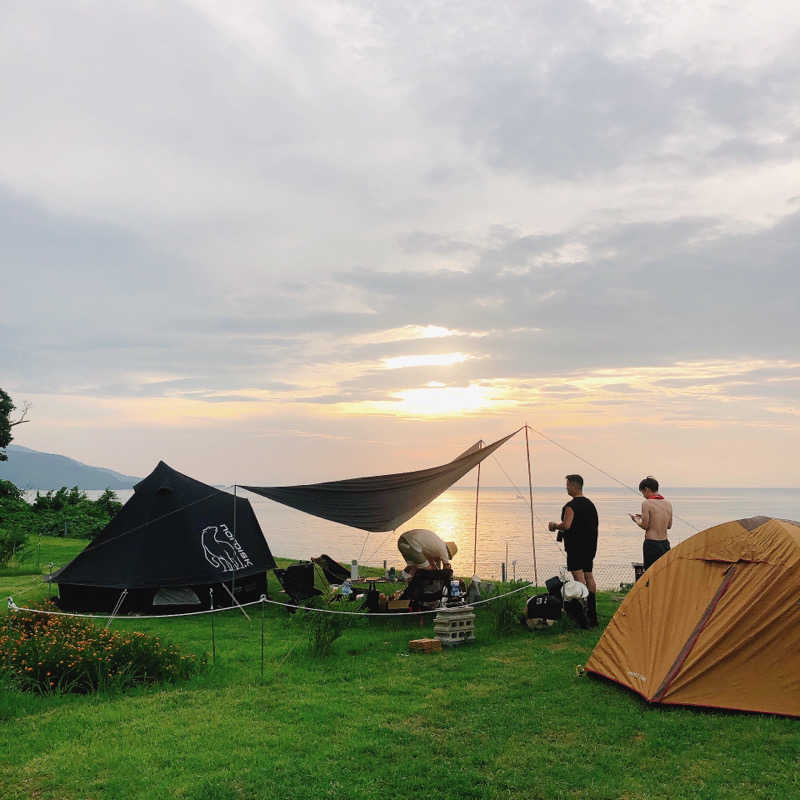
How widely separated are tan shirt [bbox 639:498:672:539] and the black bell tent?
20.5 feet

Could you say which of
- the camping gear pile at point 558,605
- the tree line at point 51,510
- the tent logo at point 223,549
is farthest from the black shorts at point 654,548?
the tree line at point 51,510

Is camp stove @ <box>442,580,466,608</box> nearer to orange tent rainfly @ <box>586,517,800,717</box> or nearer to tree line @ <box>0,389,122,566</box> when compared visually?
orange tent rainfly @ <box>586,517,800,717</box>

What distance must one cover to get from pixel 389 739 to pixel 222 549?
7.04m

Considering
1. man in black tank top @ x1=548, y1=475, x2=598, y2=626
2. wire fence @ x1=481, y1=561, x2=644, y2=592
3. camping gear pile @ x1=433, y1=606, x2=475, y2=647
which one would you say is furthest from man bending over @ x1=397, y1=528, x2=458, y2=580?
wire fence @ x1=481, y1=561, x2=644, y2=592

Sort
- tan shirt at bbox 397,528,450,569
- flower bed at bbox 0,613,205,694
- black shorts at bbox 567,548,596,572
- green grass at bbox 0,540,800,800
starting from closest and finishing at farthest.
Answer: green grass at bbox 0,540,800,800 < flower bed at bbox 0,613,205,694 < black shorts at bbox 567,548,596,572 < tan shirt at bbox 397,528,450,569

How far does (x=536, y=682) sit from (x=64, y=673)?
15.1ft

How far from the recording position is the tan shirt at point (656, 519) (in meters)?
9.07

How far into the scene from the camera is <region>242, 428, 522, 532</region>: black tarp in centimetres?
1021

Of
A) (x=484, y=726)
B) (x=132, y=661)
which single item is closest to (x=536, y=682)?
(x=484, y=726)

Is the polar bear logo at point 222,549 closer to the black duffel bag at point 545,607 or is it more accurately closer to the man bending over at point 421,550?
the man bending over at point 421,550

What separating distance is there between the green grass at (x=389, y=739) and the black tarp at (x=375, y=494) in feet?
10.1

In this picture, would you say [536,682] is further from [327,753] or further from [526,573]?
[526,573]

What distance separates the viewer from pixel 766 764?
4691mm

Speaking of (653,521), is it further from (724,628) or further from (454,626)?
(724,628)
